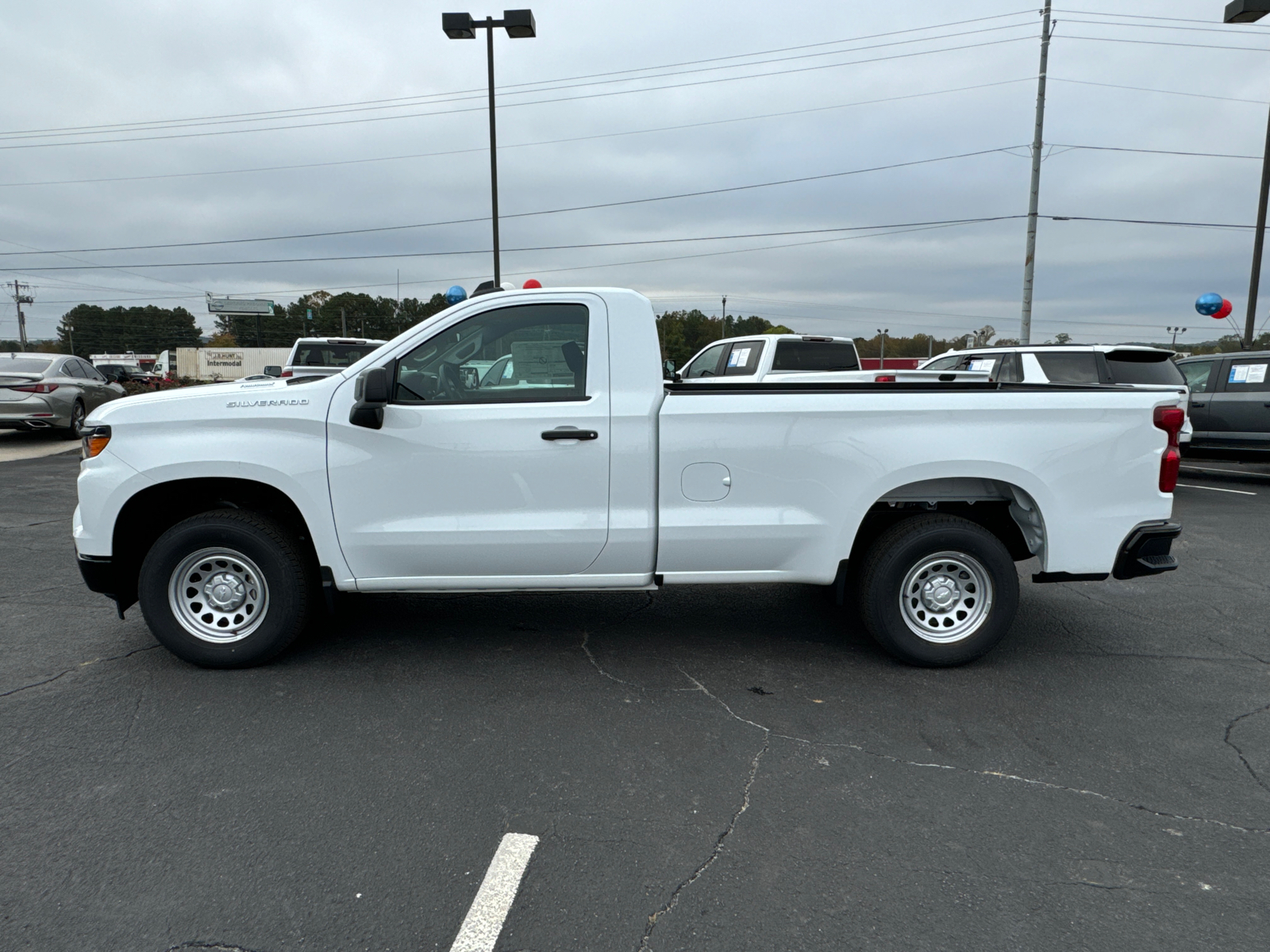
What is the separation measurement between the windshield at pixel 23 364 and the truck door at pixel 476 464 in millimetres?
13689

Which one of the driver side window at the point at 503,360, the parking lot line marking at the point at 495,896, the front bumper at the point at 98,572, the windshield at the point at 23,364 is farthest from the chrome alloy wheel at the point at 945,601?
the windshield at the point at 23,364

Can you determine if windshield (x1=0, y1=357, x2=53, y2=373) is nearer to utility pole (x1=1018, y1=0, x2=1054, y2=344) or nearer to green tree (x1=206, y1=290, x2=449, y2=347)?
utility pole (x1=1018, y1=0, x2=1054, y2=344)

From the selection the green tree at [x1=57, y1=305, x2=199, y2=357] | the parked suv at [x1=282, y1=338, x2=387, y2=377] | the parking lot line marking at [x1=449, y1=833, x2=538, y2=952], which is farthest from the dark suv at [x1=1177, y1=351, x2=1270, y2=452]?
the green tree at [x1=57, y1=305, x2=199, y2=357]

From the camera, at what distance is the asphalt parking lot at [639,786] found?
2.56 metres

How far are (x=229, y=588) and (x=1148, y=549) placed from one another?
4880mm

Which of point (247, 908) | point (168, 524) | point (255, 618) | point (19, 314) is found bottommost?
point (247, 908)

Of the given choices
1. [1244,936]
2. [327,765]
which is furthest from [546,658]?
[1244,936]

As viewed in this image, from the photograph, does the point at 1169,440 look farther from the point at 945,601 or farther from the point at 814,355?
the point at 814,355

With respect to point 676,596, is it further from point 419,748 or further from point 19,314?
point 19,314

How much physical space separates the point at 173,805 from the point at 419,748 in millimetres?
927

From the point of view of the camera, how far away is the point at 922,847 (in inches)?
115

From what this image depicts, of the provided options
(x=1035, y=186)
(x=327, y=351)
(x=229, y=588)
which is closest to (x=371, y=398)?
(x=229, y=588)

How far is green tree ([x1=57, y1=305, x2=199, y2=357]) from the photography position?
4318 inches

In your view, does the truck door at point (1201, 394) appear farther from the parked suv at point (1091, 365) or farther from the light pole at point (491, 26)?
the light pole at point (491, 26)
